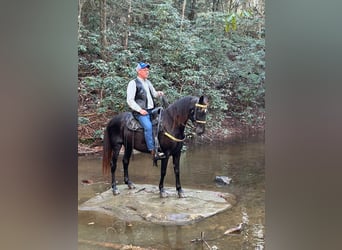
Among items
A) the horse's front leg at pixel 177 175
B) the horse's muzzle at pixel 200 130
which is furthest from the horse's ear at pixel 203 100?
the horse's front leg at pixel 177 175

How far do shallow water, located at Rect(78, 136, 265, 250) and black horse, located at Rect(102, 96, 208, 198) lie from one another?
45 mm

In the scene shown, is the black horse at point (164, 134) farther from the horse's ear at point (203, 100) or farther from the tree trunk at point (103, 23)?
the tree trunk at point (103, 23)

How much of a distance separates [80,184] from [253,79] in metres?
1.23

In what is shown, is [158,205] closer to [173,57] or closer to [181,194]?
[181,194]


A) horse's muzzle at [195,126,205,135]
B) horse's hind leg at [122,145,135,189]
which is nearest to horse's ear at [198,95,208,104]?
horse's muzzle at [195,126,205,135]

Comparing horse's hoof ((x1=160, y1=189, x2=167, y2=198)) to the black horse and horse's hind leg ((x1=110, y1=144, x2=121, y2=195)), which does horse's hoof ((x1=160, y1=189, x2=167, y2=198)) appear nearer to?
the black horse

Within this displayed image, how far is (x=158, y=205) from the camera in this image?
7.13 ft

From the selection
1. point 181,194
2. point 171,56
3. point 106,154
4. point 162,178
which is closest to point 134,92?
point 171,56

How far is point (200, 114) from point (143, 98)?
38 centimetres

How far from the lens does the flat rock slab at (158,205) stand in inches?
83.4
